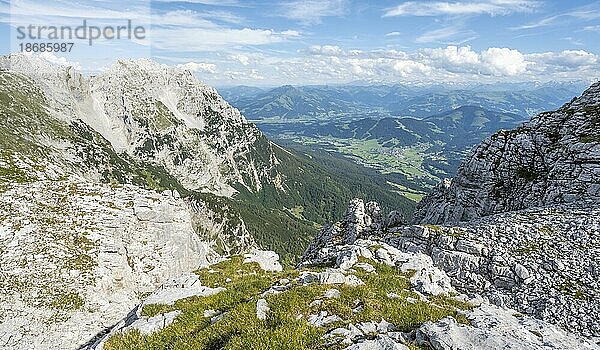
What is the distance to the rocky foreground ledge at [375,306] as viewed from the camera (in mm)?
14852

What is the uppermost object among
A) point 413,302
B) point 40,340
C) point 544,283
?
point 413,302

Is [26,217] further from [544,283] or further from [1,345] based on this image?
[544,283]

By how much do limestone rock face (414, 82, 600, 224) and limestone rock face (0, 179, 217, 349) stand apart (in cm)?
3808

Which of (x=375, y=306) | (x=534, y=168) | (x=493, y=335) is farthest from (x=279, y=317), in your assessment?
(x=534, y=168)

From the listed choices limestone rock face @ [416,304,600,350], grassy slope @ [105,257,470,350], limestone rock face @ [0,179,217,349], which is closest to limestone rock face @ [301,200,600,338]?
grassy slope @ [105,257,470,350]

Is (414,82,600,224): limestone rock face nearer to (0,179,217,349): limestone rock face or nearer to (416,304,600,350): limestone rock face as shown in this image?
(416,304,600,350): limestone rock face

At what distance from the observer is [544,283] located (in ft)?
87.8

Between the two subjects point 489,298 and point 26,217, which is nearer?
point 489,298

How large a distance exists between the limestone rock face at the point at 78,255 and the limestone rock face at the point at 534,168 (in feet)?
125

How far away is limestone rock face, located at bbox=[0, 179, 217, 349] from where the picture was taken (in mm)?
35000

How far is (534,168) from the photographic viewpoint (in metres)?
50.5

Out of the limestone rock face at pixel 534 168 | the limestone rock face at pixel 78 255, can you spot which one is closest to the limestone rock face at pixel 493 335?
the limestone rock face at pixel 534 168

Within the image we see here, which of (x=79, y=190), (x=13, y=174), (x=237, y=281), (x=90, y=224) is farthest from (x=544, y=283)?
(x=13, y=174)

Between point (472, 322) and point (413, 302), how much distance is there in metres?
3.69
